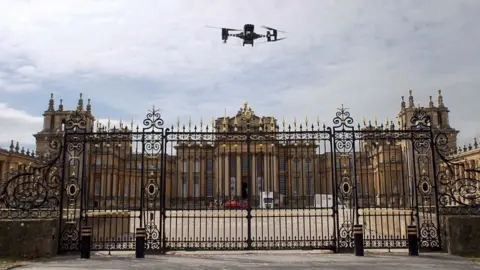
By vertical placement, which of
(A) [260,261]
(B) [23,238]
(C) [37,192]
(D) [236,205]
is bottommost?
(A) [260,261]

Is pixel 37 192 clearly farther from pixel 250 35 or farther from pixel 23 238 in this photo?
pixel 250 35

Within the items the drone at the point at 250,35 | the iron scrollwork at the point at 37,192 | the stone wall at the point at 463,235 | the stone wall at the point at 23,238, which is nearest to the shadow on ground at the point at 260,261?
the stone wall at the point at 463,235

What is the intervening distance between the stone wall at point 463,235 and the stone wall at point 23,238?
39.6ft

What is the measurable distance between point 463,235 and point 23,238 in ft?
42.6

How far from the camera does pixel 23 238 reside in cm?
1291

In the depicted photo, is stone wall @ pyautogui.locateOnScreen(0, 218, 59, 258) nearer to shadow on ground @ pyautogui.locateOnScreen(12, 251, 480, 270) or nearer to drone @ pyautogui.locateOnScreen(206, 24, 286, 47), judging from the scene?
Result: shadow on ground @ pyautogui.locateOnScreen(12, 251, 480, 270)

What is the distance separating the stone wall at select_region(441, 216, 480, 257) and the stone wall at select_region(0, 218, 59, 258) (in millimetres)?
12055

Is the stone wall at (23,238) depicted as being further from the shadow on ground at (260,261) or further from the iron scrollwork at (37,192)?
the shadow on ground at (260,261)

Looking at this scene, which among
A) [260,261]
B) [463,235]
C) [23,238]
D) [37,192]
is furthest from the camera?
[37,192]

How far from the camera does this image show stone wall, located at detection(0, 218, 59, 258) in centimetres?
1284

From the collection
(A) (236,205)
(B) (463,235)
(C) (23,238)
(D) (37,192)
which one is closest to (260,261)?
(B) (463,235)

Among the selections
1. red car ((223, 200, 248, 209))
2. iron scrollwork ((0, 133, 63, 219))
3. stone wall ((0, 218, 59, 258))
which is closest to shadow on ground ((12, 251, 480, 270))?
stone wall ((0, 218, 59, 258))

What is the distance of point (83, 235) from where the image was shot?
1294 cm

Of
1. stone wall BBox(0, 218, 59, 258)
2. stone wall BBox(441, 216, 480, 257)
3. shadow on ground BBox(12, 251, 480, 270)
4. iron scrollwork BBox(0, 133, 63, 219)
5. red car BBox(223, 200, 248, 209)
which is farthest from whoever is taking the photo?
red car BBox(223, 200, 248, 209)
